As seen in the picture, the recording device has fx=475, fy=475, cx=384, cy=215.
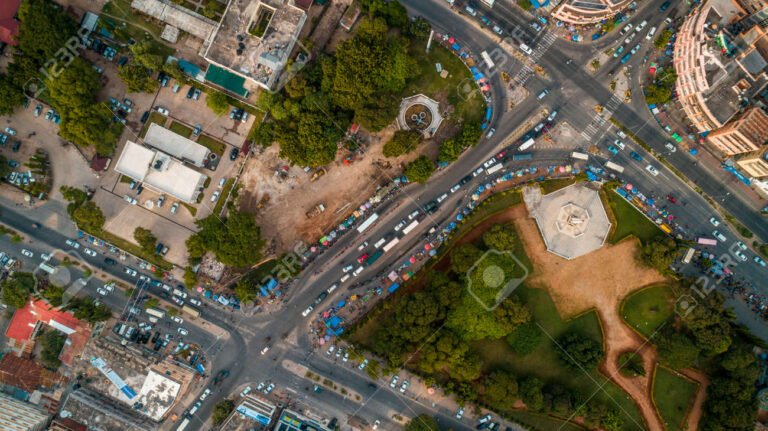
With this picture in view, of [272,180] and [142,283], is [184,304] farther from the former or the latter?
[272,180]

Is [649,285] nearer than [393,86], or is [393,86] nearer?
[393,86]

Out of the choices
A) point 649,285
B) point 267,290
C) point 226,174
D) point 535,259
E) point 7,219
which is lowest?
point 7,219

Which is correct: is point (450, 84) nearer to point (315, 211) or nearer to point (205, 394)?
point (315, 211)

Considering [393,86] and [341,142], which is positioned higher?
[393,86]

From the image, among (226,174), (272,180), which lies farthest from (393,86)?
(226,174)

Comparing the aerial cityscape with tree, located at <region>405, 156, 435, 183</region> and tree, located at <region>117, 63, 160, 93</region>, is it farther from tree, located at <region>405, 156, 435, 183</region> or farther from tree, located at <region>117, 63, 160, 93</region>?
tree, located at <region>117, 63, 160, 93</region>

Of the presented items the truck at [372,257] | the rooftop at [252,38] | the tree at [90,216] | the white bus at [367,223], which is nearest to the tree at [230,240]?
the tree at [90,216]

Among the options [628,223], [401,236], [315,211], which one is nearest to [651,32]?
[628,223]
